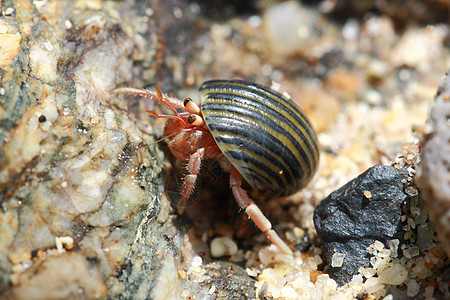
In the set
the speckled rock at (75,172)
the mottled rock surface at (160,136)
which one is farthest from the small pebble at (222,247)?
the speckled rock at (75,172)

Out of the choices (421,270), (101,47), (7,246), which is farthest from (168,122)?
(421,270)

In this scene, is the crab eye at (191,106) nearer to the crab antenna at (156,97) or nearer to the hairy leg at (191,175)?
the crab antenna at (156,97)

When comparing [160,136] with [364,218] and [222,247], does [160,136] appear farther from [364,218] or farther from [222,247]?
[364,218]

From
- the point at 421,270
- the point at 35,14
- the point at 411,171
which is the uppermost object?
the point at 35,14

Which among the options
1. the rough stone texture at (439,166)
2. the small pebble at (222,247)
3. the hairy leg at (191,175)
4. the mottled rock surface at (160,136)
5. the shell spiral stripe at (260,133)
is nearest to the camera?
the rough stone texture at (439,166)

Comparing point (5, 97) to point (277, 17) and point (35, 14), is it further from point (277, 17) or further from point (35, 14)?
point (277, 17)

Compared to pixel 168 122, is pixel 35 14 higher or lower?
higher

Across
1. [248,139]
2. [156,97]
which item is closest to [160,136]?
[156,97]
